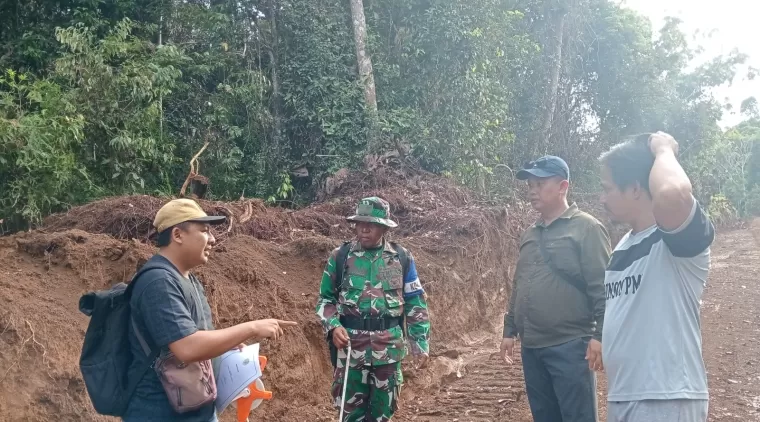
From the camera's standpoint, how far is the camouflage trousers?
4.48 m

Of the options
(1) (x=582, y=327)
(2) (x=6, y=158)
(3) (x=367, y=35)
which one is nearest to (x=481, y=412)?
(1) (x=582, y=327)

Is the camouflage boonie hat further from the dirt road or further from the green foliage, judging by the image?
the green foliage

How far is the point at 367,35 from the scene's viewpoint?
14430 millimetres

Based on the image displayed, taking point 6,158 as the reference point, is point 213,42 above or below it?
above

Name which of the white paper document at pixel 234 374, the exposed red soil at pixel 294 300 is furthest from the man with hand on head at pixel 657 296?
the exposed red soil at pixel 294 300

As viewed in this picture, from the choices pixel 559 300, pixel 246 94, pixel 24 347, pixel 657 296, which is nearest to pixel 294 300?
pixel 24 347

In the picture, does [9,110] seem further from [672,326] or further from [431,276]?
[672,326]

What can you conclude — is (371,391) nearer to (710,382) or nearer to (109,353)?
(109,353)

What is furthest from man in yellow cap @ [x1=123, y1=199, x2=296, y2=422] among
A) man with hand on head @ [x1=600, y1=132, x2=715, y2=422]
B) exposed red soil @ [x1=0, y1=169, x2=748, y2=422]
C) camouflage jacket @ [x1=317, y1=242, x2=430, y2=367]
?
exposed red soil @ [x1=0, y1=169, x2=748, y2=422]

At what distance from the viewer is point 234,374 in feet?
9.87

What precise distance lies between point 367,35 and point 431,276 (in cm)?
712

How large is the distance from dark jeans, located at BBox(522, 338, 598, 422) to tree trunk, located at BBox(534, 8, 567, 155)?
16131 millimetres

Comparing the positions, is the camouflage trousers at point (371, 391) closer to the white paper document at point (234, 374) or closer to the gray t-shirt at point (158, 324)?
the white paper document at point (234, 374)

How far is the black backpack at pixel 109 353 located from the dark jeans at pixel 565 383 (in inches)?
90.3
